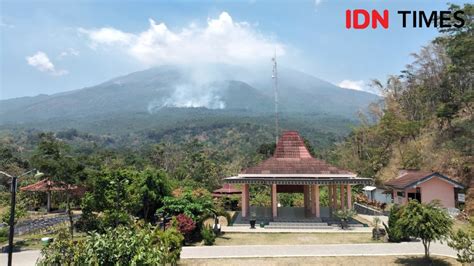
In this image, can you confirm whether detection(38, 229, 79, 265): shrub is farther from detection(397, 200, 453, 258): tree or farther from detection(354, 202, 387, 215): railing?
detection(354, 202, 387, 215): railing

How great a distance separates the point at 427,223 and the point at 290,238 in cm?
803

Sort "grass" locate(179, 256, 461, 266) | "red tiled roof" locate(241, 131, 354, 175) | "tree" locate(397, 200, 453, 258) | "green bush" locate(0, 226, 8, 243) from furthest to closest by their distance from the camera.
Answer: "red tiled roof" locate(241, 131, 354, 175) → "green bush" locate(0, 226, 8, 243) → "grass" locate(179, 256, 461, 266) → "tree" locate(397, 200, 453, 258)

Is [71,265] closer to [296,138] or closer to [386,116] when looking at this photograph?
[296,138]

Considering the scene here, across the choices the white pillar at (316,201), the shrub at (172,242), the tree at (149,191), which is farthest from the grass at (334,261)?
the white pillar at (316,201)

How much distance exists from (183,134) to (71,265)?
152 meters

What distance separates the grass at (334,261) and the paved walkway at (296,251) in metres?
0.56

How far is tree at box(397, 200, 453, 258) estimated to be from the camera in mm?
12555

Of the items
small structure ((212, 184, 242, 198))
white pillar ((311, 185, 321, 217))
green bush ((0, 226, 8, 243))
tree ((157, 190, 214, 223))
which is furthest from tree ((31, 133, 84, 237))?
white pillar ((311, 185, 321, 217))

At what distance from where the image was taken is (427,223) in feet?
41.3

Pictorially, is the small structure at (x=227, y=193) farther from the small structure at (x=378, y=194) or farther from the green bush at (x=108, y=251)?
the green bush at (x=108, y=251)

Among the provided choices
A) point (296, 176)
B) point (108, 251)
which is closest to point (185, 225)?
point (108, 251)

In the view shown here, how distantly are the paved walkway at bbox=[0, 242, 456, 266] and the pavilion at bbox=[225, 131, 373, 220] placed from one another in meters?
7.18

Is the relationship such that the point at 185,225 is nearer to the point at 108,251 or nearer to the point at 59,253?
the point at 59,253

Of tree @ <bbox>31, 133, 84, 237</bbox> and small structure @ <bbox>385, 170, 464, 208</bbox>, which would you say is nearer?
tree @ <bbox>31, 133, 84, 237</bbox>
